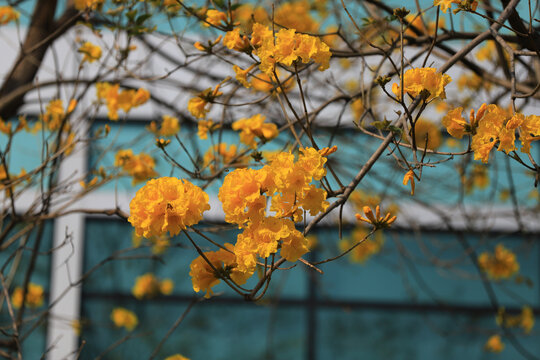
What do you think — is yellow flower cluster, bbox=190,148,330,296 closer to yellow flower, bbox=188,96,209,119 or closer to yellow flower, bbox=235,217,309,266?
yellow flower, bbox=235,217,309,266

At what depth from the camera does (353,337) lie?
5.83m

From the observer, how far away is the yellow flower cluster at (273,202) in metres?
0.99

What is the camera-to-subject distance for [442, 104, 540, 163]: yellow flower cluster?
1104 mm

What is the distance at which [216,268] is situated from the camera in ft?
3.56

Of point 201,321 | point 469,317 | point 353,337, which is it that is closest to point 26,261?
point 201,321

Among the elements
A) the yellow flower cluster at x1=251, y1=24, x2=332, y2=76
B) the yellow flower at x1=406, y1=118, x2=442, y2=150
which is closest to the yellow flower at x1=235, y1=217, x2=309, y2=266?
the yellow flower cluster at x1=251, y1=24, x2=332, y2=76

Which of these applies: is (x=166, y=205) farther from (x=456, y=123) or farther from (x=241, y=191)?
(x=456, y=123)

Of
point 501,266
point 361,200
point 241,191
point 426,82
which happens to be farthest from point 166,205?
point 501,266

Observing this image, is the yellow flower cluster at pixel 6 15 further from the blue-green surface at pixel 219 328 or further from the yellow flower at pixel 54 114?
the blue-green surface at pixel 219 328

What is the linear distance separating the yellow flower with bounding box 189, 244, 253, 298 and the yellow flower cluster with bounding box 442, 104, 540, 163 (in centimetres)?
46

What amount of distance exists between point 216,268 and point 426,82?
0.48 metres

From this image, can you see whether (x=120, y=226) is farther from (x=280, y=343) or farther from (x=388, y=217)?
(x=388, y=217)

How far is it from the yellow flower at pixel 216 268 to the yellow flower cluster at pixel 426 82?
41 cm

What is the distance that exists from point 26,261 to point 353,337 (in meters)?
3.01
